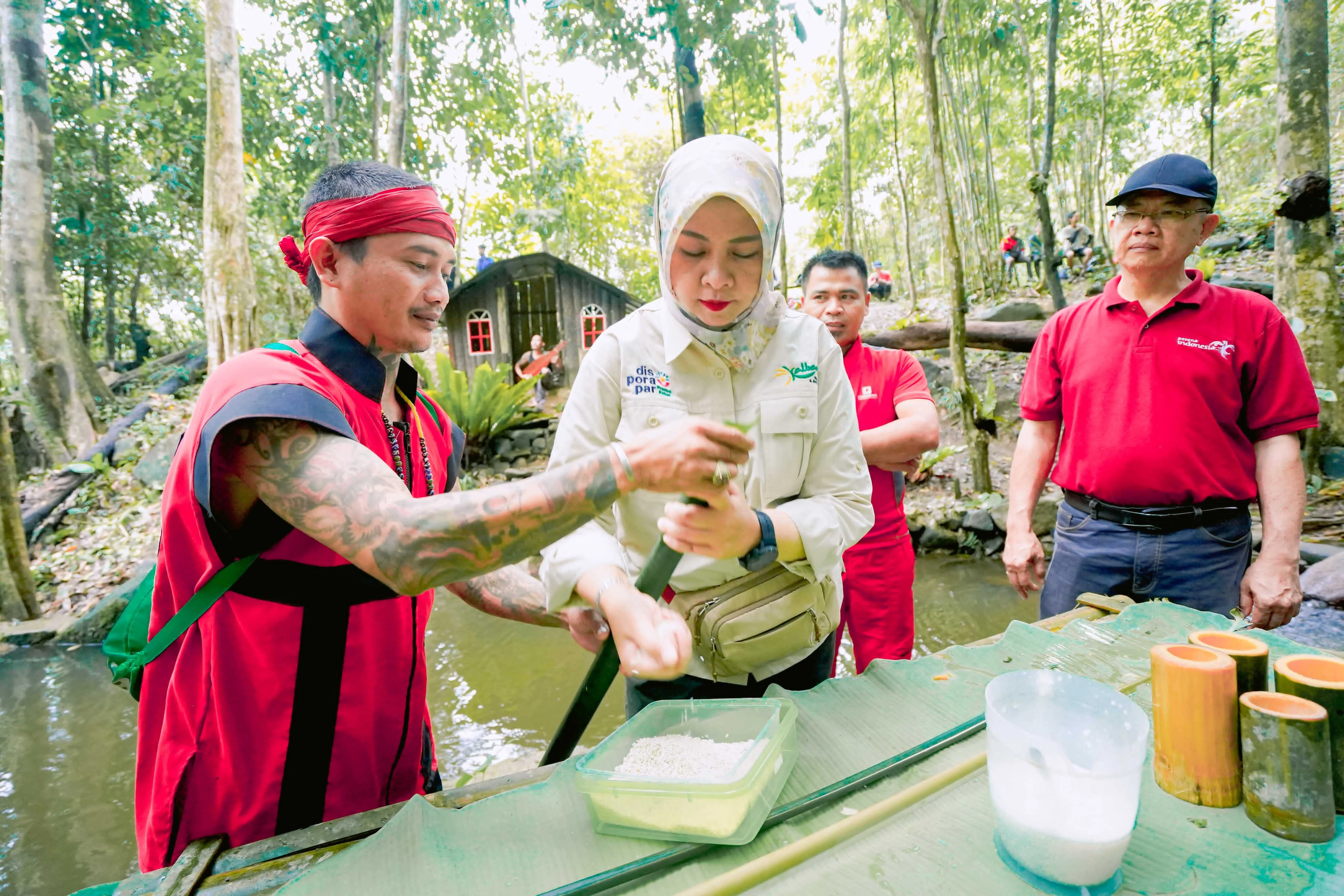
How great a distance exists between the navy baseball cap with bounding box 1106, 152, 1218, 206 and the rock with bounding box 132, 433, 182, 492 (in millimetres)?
9413

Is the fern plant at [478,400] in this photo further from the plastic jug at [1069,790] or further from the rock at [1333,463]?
the plastic jug at [1069,790]

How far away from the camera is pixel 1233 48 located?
998 cm

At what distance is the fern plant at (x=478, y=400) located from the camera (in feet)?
30.2

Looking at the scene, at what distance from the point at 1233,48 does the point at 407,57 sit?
11.8m

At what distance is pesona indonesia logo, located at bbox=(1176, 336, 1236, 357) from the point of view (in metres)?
2.16

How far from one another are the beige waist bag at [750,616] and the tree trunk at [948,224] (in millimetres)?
4419

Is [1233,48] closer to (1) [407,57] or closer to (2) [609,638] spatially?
(1) [407,57]

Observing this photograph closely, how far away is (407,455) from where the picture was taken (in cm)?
145

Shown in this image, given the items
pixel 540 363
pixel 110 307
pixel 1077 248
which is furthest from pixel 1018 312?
pixel 110 307

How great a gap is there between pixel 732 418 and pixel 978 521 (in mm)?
5050

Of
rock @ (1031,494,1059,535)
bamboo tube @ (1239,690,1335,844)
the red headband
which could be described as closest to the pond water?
rock @ (1031,494,1059,535)

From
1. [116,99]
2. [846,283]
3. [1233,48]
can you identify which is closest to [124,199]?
[116,99]

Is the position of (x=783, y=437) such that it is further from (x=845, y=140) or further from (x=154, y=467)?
(x=845, y=140)

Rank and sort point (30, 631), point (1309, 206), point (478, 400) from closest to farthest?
point (1309, 206)
point (30, 631)
point (478, 400)
